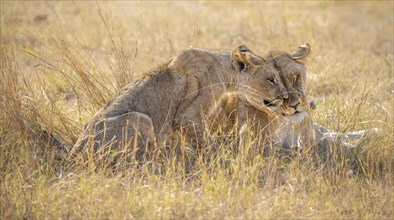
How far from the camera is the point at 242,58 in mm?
6059

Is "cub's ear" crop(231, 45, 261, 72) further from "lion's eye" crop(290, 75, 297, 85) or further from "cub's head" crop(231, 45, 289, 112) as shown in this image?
"lion's eye" crop(290, 75, 297, 85)

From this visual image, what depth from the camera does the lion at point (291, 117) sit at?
A: 5844mm

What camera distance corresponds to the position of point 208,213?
4723mm

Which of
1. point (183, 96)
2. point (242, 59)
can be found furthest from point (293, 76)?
point (183, 96)

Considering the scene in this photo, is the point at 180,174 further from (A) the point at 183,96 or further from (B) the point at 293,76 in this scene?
(B) the point at 293,76

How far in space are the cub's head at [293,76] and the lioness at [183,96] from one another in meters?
0.07

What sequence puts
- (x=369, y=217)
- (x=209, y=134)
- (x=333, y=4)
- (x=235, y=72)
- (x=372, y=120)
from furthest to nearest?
(x=333, y=4) < (x=372, y=120) < (x=235, y=72) < (x=209, y=134) < (x=369, y=217)

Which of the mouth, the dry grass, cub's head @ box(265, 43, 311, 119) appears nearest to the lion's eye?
cub's head @ box(265, 43, 311, 119)

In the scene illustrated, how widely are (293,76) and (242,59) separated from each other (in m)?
0.50

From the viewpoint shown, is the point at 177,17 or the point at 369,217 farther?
the point at 177,17

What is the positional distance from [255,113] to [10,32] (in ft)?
8.98

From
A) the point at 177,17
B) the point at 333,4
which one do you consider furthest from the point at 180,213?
the point at 333,4

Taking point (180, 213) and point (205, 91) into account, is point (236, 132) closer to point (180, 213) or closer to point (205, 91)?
point (205, 91)

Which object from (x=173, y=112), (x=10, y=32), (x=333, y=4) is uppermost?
(x=10, y=32)
